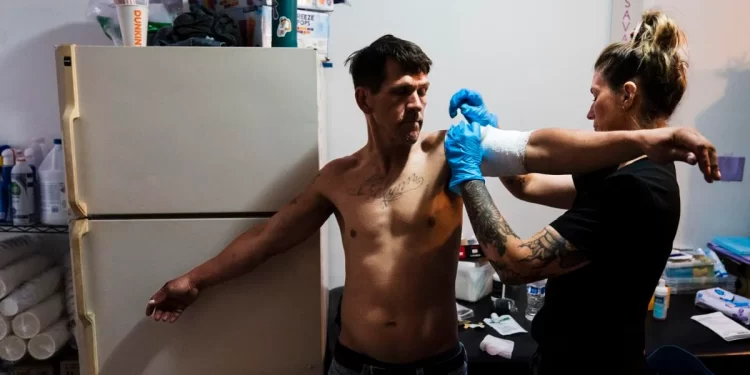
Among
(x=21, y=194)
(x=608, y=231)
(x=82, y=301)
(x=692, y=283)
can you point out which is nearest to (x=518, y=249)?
(x=608, y=231)

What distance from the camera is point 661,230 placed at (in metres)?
1.17

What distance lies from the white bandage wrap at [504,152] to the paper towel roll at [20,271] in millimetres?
1656

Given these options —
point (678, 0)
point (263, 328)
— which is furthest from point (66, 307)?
point (678, 0)

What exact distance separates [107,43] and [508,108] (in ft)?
5.44

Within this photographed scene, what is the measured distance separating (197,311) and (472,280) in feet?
3.53

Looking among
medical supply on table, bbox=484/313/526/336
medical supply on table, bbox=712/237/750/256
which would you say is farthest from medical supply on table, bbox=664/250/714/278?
medical supply on table, bbox=484/313/526/336

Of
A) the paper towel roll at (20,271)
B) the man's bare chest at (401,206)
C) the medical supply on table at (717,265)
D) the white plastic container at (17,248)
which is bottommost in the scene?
the medical supply on table at (717,265)

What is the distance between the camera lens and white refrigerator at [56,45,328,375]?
1.44m

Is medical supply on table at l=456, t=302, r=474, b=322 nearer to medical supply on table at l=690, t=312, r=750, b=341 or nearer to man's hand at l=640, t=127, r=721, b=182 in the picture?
medical supply on table at l=690, t=312, r=750, b=341

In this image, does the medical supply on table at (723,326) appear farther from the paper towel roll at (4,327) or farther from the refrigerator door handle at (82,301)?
the paper towel roll at (4,327)

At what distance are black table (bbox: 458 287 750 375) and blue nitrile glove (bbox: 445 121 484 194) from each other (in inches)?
27.8

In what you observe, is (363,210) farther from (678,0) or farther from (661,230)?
(678,0)

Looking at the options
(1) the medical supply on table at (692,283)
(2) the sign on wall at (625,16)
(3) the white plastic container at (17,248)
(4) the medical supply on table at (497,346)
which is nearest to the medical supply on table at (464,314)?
(4) the medical supply on table at (497,346)

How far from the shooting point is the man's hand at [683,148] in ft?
3.17
